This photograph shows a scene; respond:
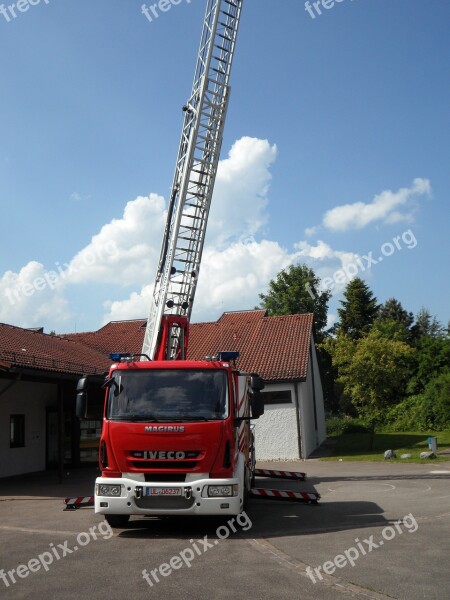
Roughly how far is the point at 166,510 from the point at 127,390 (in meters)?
1.91

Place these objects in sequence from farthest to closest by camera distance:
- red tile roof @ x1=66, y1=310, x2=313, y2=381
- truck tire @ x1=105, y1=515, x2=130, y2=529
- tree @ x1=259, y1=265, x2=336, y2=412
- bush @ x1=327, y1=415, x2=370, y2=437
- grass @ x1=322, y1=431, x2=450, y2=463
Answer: tree @ x1=259, y1=265, x2=336, y2=412, bush @ x1=327, y1=415, x2=370, y2=437, red tile roof @ x1=66, y1=310, x2=313, y2=381, grass @ x1=322, y1=431, x2=450, y2=463, truck tire @ x1=105, y1=515, x2=130, y2=529

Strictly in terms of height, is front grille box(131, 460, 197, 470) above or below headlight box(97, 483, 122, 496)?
above

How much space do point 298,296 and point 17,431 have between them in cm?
4073

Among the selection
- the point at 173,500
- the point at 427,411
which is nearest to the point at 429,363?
the point at 427,411

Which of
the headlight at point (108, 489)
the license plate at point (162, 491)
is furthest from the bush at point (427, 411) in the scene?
the headlight at point (108, 489)

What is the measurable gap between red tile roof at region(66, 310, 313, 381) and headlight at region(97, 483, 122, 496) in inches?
706

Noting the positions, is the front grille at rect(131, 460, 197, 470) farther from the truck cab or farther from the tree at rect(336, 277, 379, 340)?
the tree at rect(336, 277, 379, 340)

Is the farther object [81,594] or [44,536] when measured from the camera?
[44,536]

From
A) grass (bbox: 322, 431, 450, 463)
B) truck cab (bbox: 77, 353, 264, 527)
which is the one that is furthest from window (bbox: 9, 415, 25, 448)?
truck cab (bbox: 77, 353, 264, 527)

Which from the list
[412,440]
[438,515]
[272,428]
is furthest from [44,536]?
[412,440]

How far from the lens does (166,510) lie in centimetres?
907

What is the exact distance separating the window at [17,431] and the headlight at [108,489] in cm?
1312

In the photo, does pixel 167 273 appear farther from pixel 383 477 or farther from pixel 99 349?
pixel 99 349

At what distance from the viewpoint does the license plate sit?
355 inches
